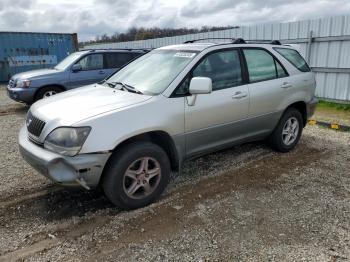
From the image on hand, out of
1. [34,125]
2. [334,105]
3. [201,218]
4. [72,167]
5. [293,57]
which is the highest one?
[293,57]

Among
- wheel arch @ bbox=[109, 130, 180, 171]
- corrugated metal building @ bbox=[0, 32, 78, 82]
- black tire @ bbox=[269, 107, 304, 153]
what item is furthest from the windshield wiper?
corrugated metal building @ bbox=[0, 32, 78, 82]

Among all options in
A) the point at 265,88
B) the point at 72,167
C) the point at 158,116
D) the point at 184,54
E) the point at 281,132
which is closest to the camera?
the point at 72,167

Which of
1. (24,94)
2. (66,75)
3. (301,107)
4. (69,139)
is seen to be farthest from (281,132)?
(24,94)

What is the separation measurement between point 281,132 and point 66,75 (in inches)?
256

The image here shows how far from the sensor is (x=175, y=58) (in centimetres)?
434

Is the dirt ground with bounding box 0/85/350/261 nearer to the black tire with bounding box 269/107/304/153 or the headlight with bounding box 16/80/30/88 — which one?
the black tire with bounding box 269/107/304/153

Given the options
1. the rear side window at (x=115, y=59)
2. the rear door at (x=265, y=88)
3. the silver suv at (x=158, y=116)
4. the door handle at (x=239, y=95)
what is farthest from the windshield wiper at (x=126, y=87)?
the rear side window at (x=115, y=59)

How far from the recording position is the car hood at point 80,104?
3.40 m

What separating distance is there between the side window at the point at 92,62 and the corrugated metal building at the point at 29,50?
9867 millimetres

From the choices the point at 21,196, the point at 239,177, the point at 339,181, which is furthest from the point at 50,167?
the point at 339,181

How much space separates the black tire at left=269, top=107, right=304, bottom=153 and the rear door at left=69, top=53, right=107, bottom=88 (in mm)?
6136

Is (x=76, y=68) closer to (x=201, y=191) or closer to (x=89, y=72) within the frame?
(x=89, y=72)

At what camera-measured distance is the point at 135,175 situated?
3607 mm

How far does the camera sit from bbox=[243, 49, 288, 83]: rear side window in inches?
186
